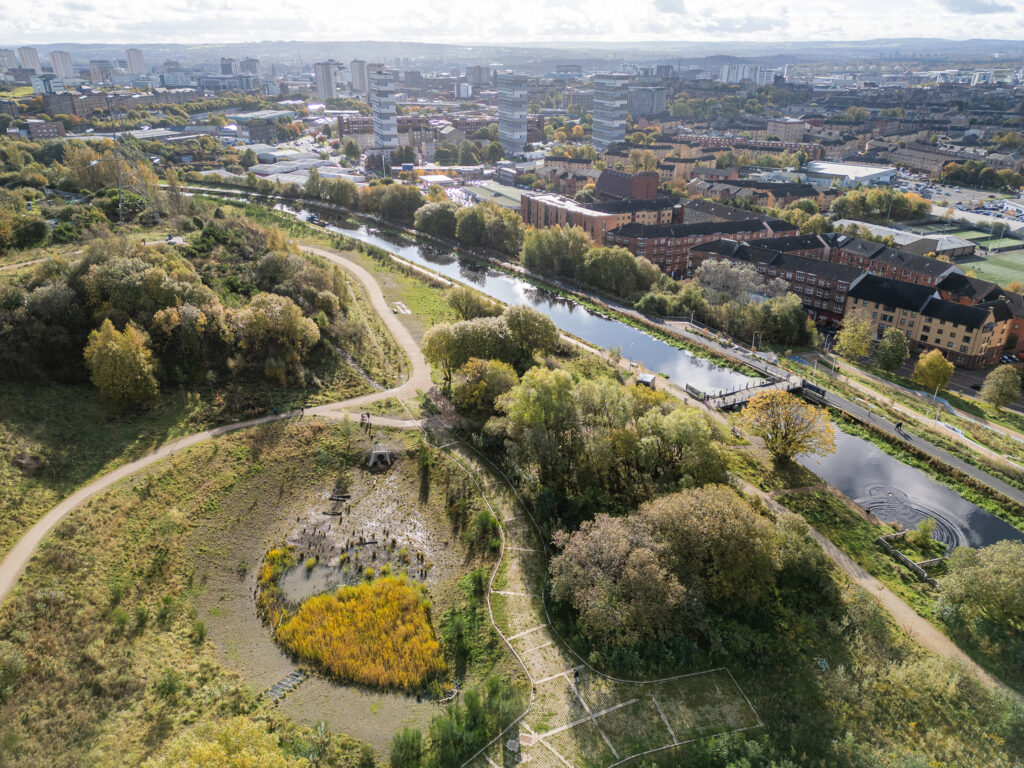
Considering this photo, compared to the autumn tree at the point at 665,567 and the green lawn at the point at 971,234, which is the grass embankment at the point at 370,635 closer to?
the autumn tree at the point at 665,567

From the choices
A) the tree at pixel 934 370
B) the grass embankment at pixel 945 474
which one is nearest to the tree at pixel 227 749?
the grass embankment at pixel 945 474

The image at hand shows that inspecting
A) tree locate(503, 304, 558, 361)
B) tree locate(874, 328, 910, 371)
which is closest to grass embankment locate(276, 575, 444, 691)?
tree locate(503, 304, 558, 361)

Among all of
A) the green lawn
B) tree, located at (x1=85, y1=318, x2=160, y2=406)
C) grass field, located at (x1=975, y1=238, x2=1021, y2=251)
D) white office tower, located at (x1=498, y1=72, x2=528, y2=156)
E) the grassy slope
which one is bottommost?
grass field, located at (x1=975, y1=238, x2=1021, y2=251)

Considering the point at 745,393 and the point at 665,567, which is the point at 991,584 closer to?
the point at 665,567

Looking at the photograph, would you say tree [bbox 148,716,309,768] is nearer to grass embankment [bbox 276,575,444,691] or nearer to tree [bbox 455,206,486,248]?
grass embankment [bbox 276,575,444,691]

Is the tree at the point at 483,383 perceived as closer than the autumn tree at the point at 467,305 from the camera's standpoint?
Yes

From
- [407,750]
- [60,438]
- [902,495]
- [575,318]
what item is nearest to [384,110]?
[575,318]
